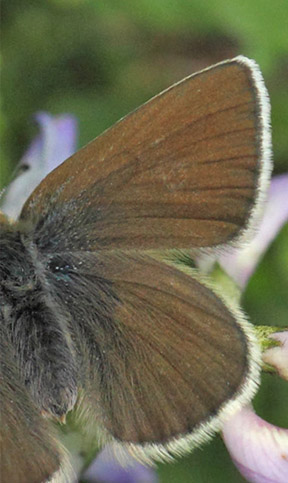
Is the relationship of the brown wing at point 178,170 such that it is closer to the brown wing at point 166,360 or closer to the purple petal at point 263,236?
the brown wing at point 166,360

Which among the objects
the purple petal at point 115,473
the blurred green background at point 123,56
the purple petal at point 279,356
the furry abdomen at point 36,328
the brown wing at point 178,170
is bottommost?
the purple petal at point 115,473

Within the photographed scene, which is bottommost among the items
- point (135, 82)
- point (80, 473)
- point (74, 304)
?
point (80, 473)

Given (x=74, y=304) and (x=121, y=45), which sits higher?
(x=121, y=45)

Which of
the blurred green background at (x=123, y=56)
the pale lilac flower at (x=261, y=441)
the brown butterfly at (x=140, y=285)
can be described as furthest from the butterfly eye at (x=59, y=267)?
the blurred green background at (x=123, y=56)

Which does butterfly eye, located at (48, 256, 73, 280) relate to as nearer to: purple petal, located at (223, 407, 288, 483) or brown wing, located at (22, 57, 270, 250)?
brown wing, located at (22, 57, 270, 250)

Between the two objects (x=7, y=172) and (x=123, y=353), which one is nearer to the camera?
(x=123, y=353)

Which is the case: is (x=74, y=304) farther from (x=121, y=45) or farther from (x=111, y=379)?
(x=121, y=45)

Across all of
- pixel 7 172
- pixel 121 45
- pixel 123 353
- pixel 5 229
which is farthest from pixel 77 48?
pixel 123 353
